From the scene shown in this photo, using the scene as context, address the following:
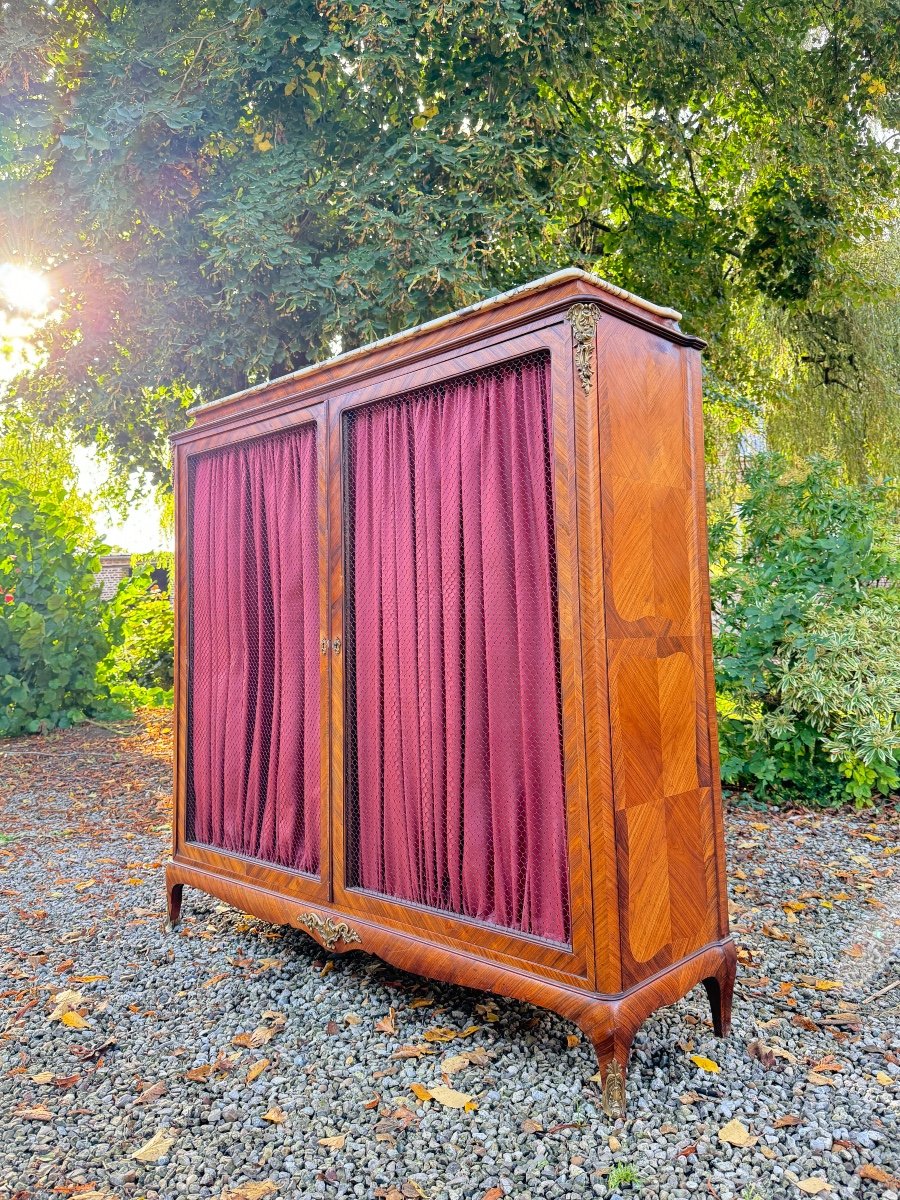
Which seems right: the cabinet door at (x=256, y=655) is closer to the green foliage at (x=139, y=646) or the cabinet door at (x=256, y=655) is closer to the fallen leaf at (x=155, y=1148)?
the fallen leaf at (x=155, y=1148)

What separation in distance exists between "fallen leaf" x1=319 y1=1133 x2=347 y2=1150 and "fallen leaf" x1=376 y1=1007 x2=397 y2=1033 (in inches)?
19.7

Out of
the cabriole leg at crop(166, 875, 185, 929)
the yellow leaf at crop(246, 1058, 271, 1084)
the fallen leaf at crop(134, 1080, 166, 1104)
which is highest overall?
the cabriole leg at crop(166, 875, 185, 929)

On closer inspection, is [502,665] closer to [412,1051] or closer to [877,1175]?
[412,1051]

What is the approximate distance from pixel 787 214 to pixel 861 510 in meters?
2.81

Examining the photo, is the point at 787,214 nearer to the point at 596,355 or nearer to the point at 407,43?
the point at 407,43

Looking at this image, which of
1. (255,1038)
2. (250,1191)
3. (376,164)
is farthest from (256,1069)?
(376,164)

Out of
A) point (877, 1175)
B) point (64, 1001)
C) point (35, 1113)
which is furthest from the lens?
point (64, 1001)

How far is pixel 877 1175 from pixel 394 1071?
3.71 feet

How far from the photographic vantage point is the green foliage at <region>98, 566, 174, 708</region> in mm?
7734

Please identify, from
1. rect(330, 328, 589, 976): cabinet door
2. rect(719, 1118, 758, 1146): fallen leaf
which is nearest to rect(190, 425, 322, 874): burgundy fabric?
rect(330, 328, 589, 976): cabinet door

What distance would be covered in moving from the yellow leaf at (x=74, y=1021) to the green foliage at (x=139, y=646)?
542 cm

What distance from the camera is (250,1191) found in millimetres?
1711

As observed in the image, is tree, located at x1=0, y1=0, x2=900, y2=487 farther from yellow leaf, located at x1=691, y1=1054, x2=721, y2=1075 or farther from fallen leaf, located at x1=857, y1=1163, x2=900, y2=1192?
fallen leaf, located at x1=857, y1=1163, x2=900, y2=1192

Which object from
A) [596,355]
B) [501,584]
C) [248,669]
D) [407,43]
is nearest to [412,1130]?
[501,584]
